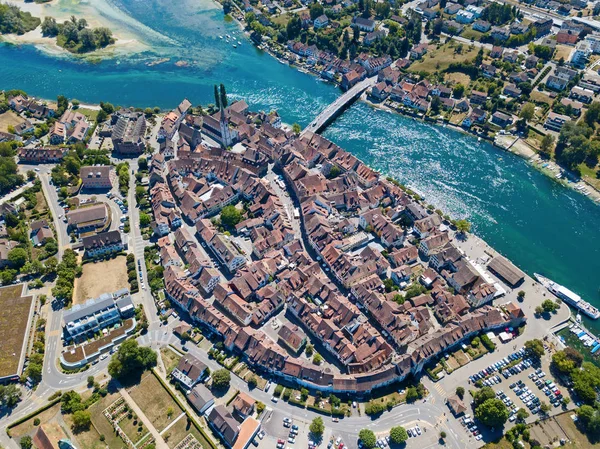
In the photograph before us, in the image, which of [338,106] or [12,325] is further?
[338,106]

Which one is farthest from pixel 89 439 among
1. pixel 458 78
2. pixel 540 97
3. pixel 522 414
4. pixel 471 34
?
pixel 471 34

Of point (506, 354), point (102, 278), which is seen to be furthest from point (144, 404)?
point (506, 354)

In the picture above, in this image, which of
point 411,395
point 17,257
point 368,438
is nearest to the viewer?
point 368,438

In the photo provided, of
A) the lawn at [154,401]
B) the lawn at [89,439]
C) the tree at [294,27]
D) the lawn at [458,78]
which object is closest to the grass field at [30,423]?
the lawn at [89,439]

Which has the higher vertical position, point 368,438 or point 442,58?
point 442,58

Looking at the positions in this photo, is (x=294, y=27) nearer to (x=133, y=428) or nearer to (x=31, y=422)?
(x=133, y=428)

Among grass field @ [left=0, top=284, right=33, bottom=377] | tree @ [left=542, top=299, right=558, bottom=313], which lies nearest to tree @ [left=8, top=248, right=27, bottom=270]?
grass field @ [left=0, top=284, right=33, bottom=377]

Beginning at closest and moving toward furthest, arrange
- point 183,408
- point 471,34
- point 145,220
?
point 183,408
point 145,220
point 471,34
